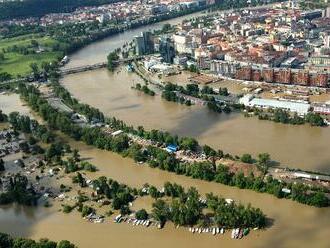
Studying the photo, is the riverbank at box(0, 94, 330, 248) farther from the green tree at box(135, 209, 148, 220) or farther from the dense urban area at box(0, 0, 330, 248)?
the green tree at box(135, 209, 148, 220)

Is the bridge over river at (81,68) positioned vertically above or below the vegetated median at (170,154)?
above

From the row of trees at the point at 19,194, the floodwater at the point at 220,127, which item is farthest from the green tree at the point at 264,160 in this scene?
the row of trees at the point at 19,194

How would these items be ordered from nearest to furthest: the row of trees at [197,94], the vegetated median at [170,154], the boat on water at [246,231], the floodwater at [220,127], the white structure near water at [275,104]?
the boat on water at [246,231], the vegetated median at [170,154], the floodwater at [220,127], the white structure near water at [275,104], the row of trees at [197,94]

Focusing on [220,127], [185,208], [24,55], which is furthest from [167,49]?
[185,208]

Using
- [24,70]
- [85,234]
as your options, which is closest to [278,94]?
[85,234]

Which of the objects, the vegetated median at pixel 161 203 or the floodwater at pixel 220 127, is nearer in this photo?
the vegetated median at pixel 161 203

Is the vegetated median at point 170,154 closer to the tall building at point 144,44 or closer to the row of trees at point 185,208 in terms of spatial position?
the row of trees at point 185,208

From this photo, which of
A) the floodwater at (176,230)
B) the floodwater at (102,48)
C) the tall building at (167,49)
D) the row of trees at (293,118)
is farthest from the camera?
the floodwater at (102,48)
